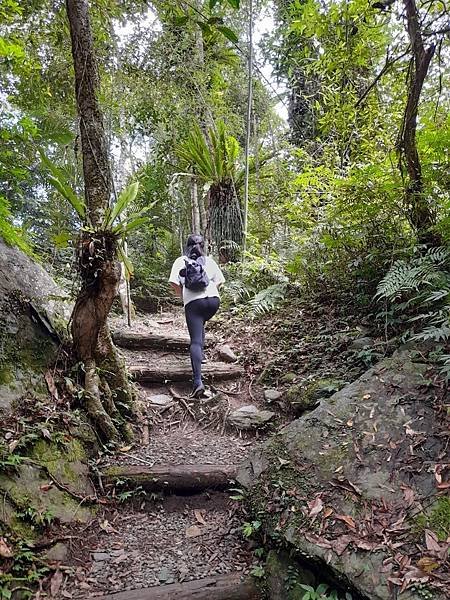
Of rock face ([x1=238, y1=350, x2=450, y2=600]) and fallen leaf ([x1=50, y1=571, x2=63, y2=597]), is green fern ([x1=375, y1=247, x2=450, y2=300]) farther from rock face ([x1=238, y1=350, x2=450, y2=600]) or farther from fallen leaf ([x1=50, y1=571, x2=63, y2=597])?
fallen leaf ([x1=50, y1=571, x2=63, y2=597])

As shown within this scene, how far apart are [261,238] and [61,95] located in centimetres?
428

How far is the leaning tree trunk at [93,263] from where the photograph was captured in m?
3.70

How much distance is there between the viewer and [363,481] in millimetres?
2643

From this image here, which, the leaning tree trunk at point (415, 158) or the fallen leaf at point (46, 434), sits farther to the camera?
the leaning tree trunk at point (415, 158)

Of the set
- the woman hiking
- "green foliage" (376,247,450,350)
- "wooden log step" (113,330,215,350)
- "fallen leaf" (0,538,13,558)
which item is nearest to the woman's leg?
the woman hiking

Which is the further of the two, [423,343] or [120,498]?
[423,343]

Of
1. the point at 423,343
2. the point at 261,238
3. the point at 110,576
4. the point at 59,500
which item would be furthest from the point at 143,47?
the point at 110,576

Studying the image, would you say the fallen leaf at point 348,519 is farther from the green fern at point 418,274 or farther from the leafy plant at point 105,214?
the leafy plant at point 105,214

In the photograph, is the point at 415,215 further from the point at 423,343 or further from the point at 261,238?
the point at 261,238

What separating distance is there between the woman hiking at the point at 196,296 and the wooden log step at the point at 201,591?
2.25m

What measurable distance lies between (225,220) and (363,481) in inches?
246

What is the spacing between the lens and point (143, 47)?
23.0 ft

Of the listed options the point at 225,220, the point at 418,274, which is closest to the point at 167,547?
the point at 418,274

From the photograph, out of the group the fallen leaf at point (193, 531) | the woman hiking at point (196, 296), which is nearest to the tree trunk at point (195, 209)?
the woman hiking at point (196, 296)
